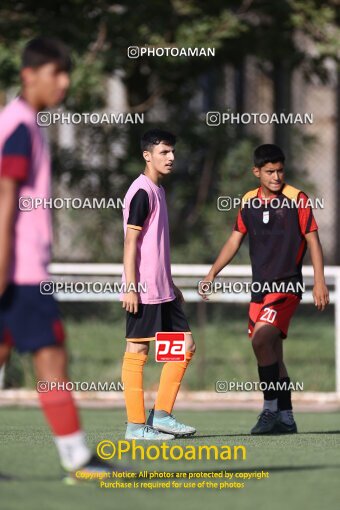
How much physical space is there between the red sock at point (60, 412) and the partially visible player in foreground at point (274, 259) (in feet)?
10.7

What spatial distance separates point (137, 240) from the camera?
26.9ft

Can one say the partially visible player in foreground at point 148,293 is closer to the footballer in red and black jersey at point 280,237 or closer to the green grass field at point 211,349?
the footballer in red and black jersey at point 280,237

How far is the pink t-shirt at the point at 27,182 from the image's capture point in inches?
223

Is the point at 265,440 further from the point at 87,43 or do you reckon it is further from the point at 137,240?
the point at 87,43

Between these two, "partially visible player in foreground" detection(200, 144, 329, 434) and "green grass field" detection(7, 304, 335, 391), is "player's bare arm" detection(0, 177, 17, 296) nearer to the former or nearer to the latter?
"partially visible player in foreground" detection(200, 144, 329, 434)

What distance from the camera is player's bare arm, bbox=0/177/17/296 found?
18.3 feet

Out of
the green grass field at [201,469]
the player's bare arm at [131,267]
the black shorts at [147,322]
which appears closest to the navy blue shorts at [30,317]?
the green grass field at [201,469]

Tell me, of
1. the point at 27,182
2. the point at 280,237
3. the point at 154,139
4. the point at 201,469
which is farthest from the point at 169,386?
the point at 27,182

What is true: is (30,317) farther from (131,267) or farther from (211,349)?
(211,349)

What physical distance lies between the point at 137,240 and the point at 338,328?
14.3 ft

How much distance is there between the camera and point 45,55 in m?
5.88

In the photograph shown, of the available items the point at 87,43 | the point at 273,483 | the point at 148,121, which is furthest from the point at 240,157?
the point at 273,483

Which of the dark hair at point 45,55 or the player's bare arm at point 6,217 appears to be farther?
the dark hair at point 45,55

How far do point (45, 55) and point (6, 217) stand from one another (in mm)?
762
